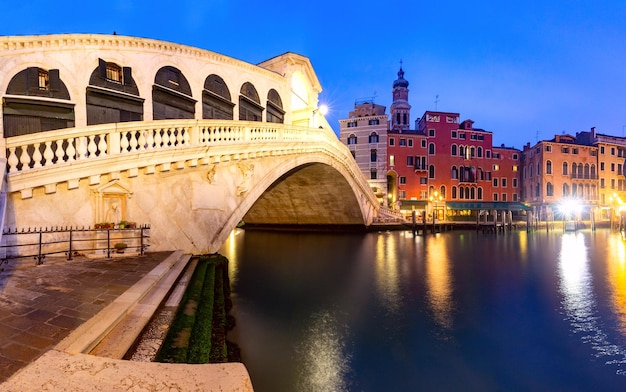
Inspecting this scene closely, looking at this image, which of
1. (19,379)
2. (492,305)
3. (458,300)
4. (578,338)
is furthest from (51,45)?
(578,338)

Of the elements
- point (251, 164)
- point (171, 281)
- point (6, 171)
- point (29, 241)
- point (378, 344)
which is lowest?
point (378, 344)

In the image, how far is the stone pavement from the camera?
9.27 feet

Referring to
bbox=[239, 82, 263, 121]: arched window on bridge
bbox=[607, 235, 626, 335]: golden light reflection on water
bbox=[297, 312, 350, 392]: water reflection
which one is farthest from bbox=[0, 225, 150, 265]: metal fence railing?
bbox=[607, 235, 626, 335]: golden light reflection on water

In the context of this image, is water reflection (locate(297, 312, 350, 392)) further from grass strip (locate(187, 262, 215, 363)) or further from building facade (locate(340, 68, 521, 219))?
building facade (locate(340, 68, 521, 219))

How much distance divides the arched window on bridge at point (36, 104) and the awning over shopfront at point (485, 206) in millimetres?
38631

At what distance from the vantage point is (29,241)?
267 inches

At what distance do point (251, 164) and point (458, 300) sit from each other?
797 cm

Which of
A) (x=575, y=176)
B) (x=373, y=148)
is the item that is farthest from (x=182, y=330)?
(x=575, y=176)

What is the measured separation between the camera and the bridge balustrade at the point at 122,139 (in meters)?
6.74

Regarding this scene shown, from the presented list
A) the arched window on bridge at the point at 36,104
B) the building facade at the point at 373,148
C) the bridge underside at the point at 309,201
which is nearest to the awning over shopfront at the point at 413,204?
the building facade at the point at 373,148

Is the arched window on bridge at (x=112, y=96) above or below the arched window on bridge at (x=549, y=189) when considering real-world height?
above

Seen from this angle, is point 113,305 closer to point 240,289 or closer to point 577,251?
point 240,289

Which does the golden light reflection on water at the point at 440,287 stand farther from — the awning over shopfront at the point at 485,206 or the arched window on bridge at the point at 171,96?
the awning over shopfront at the point at 485,206

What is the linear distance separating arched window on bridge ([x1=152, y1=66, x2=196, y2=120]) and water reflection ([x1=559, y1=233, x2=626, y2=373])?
14032 mm
